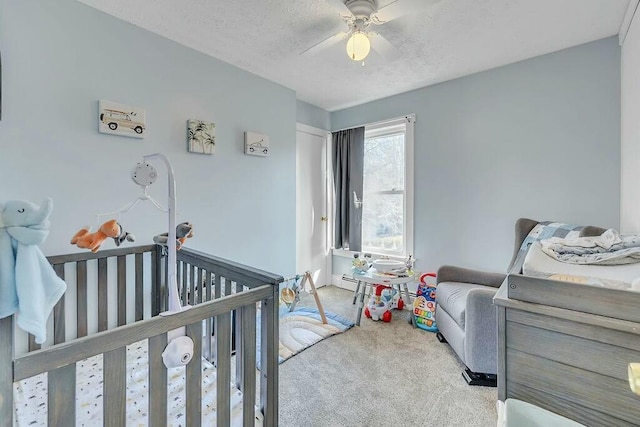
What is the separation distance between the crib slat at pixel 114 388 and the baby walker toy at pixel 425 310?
7.64 ft

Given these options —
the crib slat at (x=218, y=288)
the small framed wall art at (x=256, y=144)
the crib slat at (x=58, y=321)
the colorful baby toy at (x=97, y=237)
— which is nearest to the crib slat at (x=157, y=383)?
the colorful baby toy at (x=97, y=237)

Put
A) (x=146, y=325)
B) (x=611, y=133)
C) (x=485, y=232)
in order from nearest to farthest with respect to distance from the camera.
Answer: (x=146, y=325) → (x=611, y=133) → (x=485, y=232)

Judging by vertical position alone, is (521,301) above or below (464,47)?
below

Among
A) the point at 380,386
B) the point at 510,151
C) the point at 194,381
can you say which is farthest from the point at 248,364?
the point at 510,151

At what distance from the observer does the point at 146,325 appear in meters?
0.81

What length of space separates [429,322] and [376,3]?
2.40 metres

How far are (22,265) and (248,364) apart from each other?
727 mm

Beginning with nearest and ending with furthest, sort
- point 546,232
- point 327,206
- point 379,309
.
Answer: point 546,232, point 379,309, point 327,206

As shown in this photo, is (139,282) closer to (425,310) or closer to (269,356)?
(269,356)

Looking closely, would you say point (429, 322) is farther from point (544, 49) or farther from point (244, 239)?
point (544, 49)

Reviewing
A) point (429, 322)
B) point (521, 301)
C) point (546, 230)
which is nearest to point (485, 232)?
point (546, 230)

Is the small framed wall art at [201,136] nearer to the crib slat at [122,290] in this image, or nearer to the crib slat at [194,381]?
the crib slat at [122,290]

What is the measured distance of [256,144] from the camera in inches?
108

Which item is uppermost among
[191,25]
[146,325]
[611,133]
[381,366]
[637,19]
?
[191,25]
